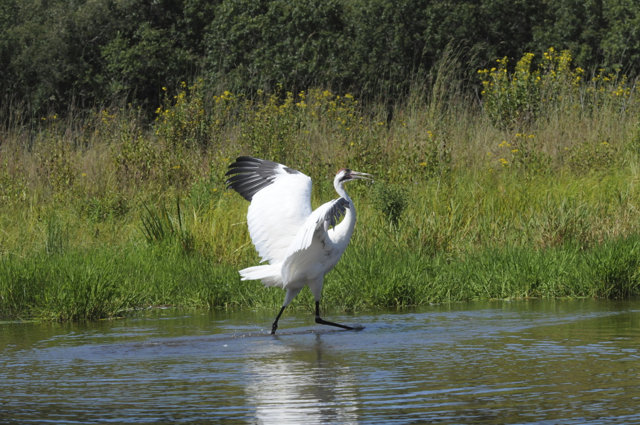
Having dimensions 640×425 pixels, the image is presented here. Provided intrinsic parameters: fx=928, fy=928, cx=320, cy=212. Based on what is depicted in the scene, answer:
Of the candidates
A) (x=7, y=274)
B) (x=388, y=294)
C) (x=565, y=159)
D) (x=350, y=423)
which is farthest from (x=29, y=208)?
(x=350, y=423)

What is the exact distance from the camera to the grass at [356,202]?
8133 millimetres

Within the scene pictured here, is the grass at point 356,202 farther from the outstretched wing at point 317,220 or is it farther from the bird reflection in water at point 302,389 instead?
the bird reflection in water at point 302,389

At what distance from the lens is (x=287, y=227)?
289 inches

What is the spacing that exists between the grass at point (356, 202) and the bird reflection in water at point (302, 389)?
263 cm

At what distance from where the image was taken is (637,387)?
13.9 feet

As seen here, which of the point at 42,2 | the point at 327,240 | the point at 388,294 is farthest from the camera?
the point at 42,2

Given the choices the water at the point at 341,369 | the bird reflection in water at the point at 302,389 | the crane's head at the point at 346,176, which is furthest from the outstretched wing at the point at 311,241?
the bird reflection in water at the point at 302,389

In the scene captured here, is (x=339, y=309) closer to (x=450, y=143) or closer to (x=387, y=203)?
(x=387, y=203)

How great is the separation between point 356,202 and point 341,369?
599 cm

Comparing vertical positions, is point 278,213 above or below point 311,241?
above

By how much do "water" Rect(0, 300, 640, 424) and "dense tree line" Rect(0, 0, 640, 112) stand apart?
1857cm

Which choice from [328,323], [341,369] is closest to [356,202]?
[328,323]

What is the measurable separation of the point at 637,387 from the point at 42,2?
32.7m

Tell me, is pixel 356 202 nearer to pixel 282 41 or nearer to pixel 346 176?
pixel 346 176
